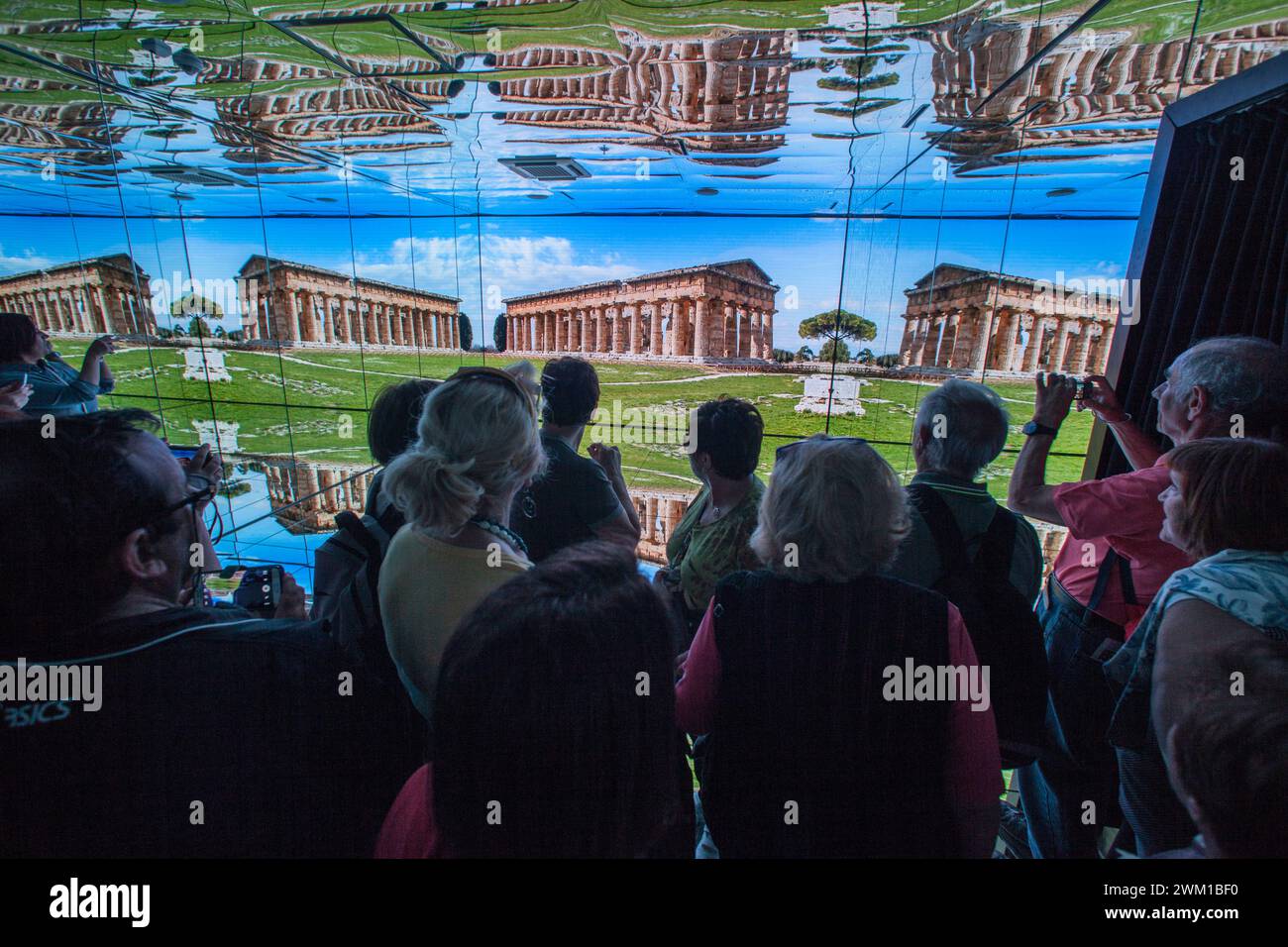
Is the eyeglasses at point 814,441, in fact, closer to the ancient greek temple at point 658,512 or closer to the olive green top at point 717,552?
the olive green top at point 717,552

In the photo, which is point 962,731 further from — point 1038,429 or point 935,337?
point 935,337

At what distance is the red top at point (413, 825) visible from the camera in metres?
0.62

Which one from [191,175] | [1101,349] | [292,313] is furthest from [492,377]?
[292,313]

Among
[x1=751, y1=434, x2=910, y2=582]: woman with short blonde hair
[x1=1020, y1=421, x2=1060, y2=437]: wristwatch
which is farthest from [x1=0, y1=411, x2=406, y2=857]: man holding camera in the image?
[x1=1020, y1=421, x2=1060, y2=437]: wristwatch

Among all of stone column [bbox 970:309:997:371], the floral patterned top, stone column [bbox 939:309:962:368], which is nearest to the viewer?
the floral patterned top

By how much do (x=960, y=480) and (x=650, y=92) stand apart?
242 centimetres

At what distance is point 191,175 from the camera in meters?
5.28

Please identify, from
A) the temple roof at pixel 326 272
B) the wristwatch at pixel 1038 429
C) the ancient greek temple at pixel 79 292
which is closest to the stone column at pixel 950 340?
the wristwatch at pixel 1038 429

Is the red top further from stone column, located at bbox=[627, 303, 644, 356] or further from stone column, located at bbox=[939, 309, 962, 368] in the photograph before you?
stone column, located at bbox=[939, 309, 962, 368]

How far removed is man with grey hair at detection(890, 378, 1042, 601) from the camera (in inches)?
42.9

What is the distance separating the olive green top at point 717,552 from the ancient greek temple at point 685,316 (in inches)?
117

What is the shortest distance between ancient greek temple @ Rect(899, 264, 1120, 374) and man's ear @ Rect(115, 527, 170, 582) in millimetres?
4475

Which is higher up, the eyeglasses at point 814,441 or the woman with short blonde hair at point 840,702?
the eyeglasses at point 814,441
